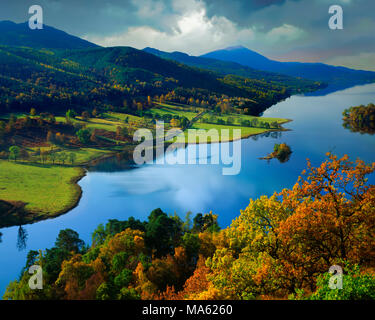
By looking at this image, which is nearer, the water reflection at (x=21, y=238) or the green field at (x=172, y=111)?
the water reflection at (x=21, y=238)

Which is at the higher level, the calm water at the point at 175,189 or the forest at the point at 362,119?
the forest at the point at 362,119

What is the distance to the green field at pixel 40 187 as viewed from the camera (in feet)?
169

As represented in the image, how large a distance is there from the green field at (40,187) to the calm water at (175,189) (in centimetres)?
248

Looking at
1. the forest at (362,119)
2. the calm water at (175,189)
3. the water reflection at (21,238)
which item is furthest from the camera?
the forest at (362,119)

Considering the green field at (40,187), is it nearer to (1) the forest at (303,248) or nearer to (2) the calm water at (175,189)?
(2) the calm water at (175,189)

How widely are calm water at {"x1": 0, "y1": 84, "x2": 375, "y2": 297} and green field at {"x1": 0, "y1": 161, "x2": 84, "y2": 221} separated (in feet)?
8.12

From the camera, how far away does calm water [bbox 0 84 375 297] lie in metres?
43.4

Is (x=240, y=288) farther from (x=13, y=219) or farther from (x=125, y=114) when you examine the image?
(x=125, y=114)

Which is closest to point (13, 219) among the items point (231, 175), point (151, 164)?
point (151, 164)

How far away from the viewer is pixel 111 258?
26.5 metres

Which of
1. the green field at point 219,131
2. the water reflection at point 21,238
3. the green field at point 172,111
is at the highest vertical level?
the green field at point 172,111

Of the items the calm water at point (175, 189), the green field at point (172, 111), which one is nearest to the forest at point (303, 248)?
the calm water at point (175, 189)

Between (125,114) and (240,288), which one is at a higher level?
(125,114)
